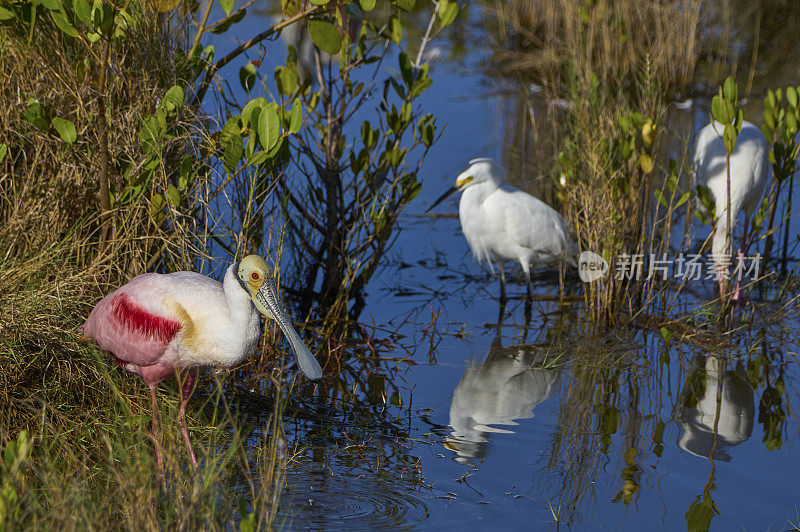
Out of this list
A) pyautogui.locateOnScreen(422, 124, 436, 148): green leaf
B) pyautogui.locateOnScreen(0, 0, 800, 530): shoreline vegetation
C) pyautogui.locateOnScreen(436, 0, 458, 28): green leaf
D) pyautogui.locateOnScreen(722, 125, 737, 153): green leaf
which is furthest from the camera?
pyautogui.locateOnScreen(422, 124, 436, 148): green leaf

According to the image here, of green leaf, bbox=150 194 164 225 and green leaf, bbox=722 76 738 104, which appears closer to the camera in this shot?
green leaf, bbox=150 194 164 225

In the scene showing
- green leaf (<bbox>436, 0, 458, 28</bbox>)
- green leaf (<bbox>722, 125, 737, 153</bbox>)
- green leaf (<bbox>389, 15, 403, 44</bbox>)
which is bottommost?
green leaf (<bbox>722, 125, 737, 153</bbox>)

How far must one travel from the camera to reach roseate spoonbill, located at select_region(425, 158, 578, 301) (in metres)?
6.20

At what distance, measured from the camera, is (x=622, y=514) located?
3346 millimetres

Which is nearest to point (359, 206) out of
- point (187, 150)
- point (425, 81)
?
point (425, 81)

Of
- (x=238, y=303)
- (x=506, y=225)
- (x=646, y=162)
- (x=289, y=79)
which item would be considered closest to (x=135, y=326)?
(x=238, y=303)

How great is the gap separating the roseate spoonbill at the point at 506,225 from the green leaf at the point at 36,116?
3111 millimetres

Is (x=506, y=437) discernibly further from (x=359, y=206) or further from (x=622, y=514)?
(x=359, y=206)

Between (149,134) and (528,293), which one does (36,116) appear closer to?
(149,134)

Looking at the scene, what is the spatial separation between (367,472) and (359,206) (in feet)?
6.50

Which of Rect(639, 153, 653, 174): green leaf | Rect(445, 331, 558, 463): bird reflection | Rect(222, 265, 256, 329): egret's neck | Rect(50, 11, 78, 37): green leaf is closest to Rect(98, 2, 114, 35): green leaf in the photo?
Rect(50, 11, 78, 37): green leaf

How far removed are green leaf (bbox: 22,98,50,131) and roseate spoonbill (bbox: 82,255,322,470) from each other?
811 millimetres

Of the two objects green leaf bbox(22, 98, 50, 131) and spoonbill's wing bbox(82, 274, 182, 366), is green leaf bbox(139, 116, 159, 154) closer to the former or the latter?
green leaf bbox(22, 98, 50, 131)

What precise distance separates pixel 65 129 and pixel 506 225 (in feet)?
10.3
